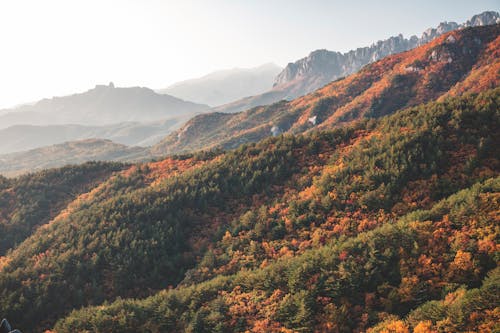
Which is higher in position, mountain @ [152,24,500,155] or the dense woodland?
mountain @ [152,24,500,155]

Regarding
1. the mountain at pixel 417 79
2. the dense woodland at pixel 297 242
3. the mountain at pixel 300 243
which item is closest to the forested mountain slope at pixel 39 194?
the dense woodland at pixel 297 242

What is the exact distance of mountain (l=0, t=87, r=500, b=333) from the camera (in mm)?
20828

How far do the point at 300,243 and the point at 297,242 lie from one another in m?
0.53

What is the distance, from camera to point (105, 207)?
47.9m

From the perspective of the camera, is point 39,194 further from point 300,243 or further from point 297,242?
point 300,243

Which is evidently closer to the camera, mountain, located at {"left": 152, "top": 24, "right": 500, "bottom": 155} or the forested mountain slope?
the forested mountain slope

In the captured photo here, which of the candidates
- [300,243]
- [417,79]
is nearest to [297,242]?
[300,243]

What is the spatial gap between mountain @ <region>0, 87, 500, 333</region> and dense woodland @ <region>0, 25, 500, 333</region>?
0.14 metres

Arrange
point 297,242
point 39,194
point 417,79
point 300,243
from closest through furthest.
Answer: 1. point 300,243
2. point 297,242
3. point 39,194
4. point 417,79

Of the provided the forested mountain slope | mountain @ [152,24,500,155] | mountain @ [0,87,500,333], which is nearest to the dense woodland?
mountain @ [0,87,500,333]

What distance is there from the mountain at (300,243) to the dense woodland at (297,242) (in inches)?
5.6

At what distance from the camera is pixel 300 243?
108 feet

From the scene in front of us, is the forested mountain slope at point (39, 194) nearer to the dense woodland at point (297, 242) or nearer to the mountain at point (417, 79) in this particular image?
the dense woodland at point (297, 242)

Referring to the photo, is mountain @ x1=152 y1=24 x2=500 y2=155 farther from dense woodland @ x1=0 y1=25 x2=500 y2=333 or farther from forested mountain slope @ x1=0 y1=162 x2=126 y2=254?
forested mountain slope @ x1=0 y1=162 x2=126 y2=254
